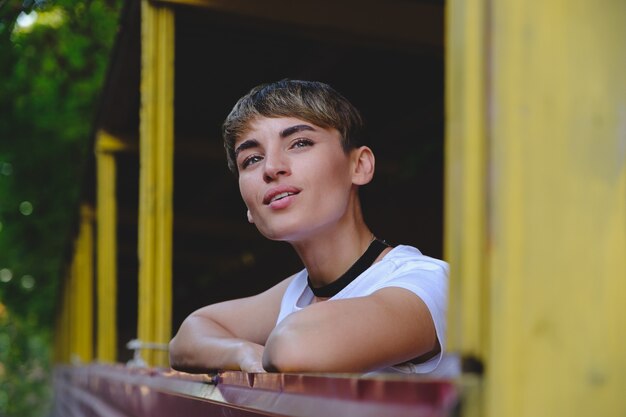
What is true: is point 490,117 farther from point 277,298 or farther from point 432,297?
point 277,298

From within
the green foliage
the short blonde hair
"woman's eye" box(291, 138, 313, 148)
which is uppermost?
the short blonde hair

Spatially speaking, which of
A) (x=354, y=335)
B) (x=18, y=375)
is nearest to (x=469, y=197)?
(x=354, y=335)

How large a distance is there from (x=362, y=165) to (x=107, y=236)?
5.79m

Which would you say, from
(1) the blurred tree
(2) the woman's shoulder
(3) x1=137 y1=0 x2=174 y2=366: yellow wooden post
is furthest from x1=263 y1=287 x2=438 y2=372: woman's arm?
(1) the blurred tree

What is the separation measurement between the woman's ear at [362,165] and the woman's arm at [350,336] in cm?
60

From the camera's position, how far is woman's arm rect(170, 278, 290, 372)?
252 cm

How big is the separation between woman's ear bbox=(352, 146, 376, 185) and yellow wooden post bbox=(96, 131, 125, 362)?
5162 millimetres

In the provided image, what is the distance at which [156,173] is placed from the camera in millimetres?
4238

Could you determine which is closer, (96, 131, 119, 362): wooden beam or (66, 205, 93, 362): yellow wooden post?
(96, 131, 119, 362): wooden beam

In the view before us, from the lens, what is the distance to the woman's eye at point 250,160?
7.91 ft

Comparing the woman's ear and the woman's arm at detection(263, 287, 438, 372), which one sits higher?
the woman's ear

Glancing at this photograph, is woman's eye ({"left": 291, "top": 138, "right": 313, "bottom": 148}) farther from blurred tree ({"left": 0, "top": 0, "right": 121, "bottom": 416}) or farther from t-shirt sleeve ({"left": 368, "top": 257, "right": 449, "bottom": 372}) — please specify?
blurred tree ({"left": 0, "top": 0, "right": 121, "bottom": 416})

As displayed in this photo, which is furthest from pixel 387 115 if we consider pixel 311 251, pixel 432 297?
pixel 432 297

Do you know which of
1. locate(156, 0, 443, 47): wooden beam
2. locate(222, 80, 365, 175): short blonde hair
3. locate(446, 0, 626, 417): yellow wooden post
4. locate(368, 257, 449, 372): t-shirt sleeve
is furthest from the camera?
locate(156, 0, 443, 47): wooden beam
